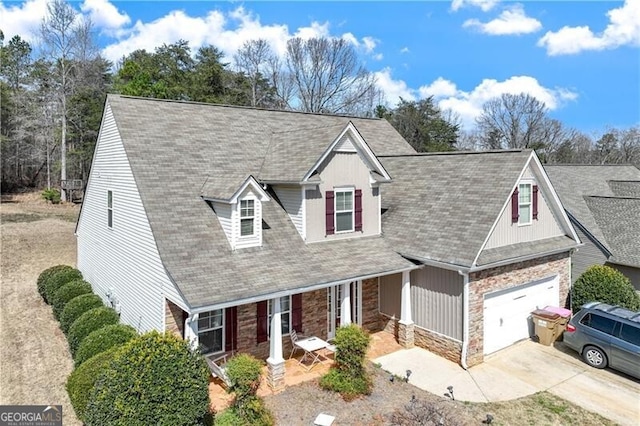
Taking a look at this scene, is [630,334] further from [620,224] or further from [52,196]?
[52,196]

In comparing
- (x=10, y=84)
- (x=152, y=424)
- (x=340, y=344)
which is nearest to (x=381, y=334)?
(x=340, y=344)

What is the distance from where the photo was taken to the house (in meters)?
10.8

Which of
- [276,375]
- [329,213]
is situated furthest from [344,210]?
[276,375]

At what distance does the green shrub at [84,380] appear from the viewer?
344 inches

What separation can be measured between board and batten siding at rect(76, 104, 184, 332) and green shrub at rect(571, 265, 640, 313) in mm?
14641

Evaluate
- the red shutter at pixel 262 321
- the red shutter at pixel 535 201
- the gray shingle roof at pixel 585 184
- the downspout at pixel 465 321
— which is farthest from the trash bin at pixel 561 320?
the red shutter at pixel 262 321

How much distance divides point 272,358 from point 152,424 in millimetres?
3545

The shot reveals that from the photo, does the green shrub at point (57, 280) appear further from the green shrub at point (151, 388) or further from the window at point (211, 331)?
the green shrub at point (151, 388)

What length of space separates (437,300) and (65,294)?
13588 millimetres

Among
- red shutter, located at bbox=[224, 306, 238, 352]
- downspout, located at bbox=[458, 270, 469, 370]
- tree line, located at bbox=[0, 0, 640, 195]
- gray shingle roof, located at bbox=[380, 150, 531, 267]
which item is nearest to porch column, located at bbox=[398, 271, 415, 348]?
gray shingle roof, located at bbox=[380, 150, 531, 267]

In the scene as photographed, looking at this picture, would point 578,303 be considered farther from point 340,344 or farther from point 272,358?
point 272,358

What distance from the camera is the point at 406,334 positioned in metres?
12.9

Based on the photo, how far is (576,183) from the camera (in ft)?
74.0

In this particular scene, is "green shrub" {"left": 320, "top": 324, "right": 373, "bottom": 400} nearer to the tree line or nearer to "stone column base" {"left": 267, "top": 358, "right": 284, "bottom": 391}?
"stone column base" {"left": 267, "top": 358, "right": 284, "bottom": 391}
